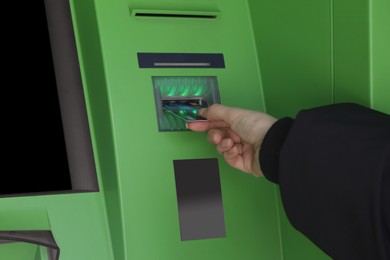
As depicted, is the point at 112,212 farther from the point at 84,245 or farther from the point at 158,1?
the point at 158,1

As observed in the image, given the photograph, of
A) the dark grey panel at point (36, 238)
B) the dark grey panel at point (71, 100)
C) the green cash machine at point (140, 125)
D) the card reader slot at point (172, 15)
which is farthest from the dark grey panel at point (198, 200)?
the card reader slot at point (172, 15)

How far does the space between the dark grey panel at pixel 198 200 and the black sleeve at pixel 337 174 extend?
38cm

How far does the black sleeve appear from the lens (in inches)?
45.8

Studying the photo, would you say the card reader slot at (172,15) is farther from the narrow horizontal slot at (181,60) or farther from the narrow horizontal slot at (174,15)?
the narrow horizontal slot at (181,60)

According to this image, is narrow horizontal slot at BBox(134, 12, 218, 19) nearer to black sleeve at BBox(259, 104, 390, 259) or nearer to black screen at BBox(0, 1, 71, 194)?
black screen at BBox(0, 1, 71, 194)

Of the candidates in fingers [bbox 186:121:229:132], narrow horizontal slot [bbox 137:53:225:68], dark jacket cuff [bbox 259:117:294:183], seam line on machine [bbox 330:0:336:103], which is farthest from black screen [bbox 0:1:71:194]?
seam line on machine [bbox 330:0:336:103]

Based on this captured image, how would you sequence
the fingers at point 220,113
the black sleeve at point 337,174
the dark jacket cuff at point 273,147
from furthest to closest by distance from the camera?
the fingers at point 220,113 → the dark jacket cuff at point 273,147 → the black sleeve at point 337,174

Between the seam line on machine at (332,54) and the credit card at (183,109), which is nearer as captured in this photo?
the seam line on machine at (332,54)

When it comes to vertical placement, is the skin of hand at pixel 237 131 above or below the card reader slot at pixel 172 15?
below

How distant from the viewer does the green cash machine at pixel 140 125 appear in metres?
1.68

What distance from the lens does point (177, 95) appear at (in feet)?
5.99

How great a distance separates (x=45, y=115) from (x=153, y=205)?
0.46m

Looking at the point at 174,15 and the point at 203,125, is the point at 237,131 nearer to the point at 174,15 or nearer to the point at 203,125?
the point at 203,125

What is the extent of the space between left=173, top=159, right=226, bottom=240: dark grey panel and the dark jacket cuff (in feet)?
1.21
